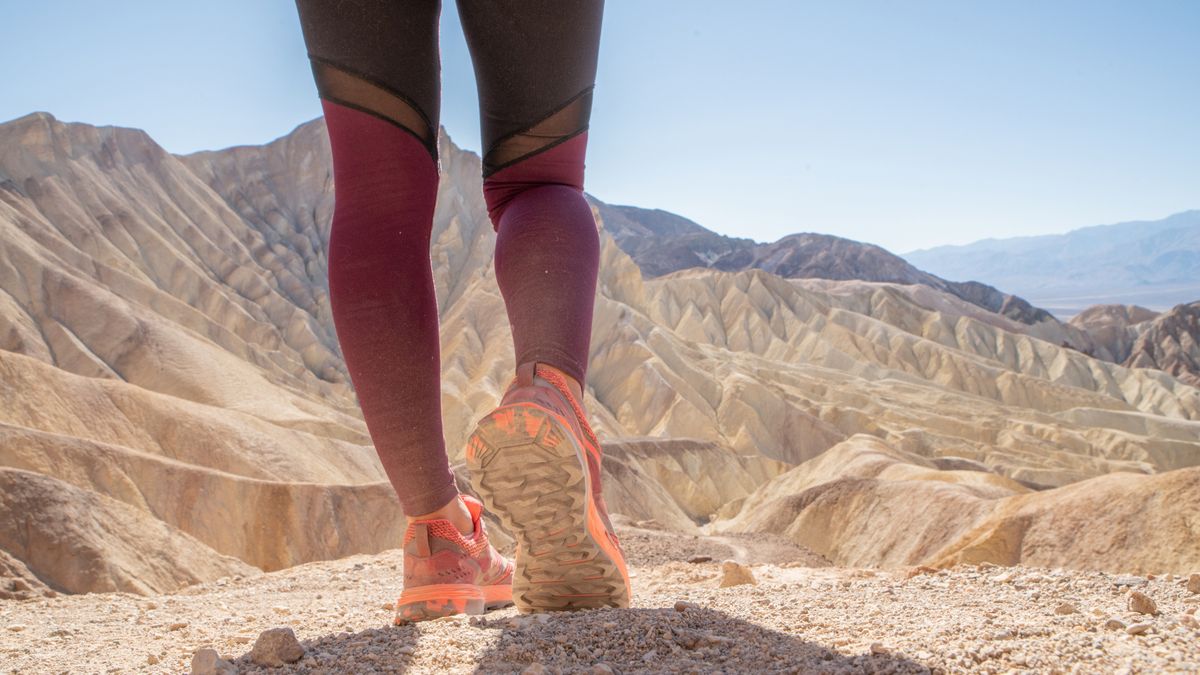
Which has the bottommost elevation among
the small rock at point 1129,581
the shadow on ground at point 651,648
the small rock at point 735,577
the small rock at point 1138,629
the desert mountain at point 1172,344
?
the desert mountain at point 1172,344

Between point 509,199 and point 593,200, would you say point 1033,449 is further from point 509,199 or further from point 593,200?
point 593,200

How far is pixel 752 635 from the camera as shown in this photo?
1.71 meters

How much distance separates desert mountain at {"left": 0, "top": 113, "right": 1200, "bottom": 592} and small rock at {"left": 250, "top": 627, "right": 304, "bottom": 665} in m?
7.92

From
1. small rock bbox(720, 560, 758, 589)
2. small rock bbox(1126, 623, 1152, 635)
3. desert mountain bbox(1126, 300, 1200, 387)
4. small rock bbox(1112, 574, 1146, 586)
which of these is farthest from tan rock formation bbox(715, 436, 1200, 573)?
desert mountain bbox(1126, 300, 1200, 387)

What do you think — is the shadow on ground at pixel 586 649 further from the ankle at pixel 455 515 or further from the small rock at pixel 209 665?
the ankle at pixel 455 515

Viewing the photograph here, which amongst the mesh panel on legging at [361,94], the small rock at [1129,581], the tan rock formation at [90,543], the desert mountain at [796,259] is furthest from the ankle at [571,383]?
the desert mountain at [796,259]

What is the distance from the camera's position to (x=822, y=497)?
24.6 meters

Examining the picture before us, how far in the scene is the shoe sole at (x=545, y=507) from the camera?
1.56 metres

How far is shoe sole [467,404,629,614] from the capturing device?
1.56m

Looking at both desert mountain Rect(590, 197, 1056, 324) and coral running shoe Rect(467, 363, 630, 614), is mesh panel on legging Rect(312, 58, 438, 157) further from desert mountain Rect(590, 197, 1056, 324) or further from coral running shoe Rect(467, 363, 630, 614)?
desert mountain Rect(590, 197, 1056, 324)

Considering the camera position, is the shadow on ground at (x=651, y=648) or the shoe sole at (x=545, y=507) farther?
the shoe sole at (x=545, y=507)

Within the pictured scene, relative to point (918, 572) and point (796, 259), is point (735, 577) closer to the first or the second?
point (918, 572)

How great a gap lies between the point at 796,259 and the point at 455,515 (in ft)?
405

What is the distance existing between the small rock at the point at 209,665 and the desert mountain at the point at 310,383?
26.0ft
